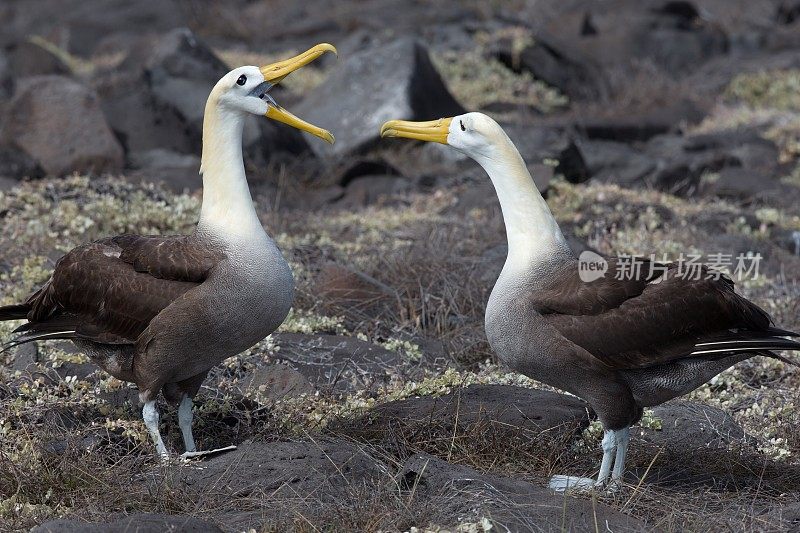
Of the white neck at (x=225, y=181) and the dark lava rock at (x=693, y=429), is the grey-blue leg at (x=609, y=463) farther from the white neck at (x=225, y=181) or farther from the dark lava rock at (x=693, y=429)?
the white neck at (x=225, y=181)

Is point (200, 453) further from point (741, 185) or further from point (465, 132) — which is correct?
point (741, 185)

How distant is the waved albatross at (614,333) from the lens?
423 cm

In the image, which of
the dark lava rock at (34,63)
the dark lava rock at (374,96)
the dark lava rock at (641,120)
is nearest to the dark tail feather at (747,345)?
the dark lava rock at (374,96)

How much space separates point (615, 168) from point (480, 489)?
7.47 meters

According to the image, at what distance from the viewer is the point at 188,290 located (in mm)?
4453

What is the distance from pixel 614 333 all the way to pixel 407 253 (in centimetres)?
308

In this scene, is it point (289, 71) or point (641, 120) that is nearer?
point (289, 71)

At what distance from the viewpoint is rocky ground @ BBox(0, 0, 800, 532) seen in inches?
159

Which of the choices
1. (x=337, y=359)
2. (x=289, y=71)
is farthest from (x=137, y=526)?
(x=337, y=359)

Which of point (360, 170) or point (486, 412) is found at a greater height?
point (486, 412)

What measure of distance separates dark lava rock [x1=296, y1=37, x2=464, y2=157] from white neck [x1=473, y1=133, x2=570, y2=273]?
686 centimetres

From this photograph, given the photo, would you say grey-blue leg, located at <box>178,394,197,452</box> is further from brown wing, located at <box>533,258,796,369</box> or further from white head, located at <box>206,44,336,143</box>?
brown wing, located at <box>533,258,796,369</box>

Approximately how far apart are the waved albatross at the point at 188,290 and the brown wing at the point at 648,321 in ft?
3.46

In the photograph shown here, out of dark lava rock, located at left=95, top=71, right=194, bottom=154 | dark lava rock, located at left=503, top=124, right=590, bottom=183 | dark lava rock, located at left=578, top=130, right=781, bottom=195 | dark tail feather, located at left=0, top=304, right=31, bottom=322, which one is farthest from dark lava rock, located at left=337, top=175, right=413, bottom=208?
dark tail feather, located at left=0, top=304, right=31, bottom=322
